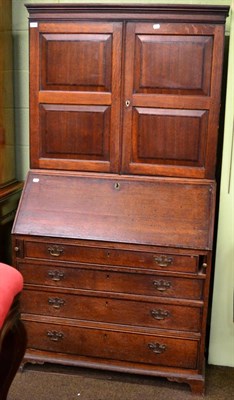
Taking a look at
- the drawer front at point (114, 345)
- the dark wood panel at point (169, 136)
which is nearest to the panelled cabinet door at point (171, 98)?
the dark wood panel at point (169, 136)

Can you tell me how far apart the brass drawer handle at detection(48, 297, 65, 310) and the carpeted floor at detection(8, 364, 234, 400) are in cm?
38

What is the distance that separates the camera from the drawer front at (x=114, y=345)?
2369mm

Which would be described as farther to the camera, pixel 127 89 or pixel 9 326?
pixel 127 89

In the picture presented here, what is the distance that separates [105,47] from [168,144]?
0.58 m

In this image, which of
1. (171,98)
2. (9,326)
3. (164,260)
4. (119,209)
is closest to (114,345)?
(164,260)

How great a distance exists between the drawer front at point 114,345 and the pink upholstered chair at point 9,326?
722mm

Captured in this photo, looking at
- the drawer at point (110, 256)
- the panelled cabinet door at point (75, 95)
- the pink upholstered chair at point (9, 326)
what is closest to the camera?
the pink upholstered chair at point (9, 326)

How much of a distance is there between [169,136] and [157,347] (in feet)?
3.48

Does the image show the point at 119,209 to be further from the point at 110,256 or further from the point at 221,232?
the point at 221,232

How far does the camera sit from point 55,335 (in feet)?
8.14

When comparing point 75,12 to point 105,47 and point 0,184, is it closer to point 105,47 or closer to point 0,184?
point 105,47

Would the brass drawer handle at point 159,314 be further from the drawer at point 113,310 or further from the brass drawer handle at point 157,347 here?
the brass drawer handle at point 157,347

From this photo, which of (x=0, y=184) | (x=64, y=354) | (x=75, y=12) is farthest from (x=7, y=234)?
(x=75, y=12)

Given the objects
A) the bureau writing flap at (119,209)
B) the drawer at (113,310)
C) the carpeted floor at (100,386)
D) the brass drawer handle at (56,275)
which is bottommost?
the carpeted floor at (100,386)
